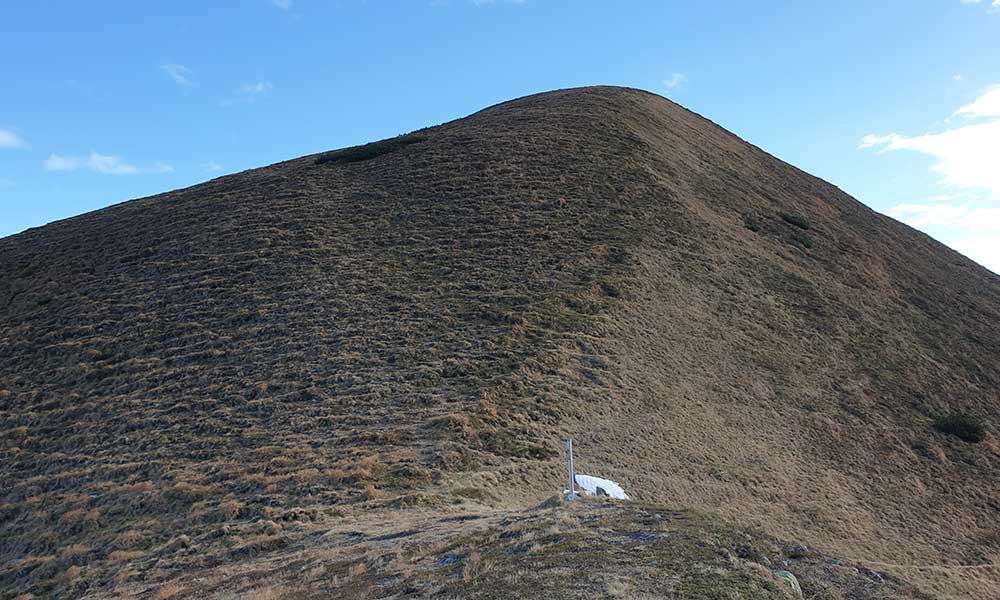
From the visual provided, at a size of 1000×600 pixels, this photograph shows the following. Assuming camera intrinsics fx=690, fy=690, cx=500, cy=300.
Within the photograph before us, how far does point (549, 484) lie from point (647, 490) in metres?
2.12

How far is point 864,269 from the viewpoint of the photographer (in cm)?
3147

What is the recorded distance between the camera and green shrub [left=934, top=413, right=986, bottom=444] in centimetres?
2042

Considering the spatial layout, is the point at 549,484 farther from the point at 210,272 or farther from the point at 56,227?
the point at 56,227

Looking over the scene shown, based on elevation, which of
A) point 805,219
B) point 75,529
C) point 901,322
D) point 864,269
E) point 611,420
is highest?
point 805,219

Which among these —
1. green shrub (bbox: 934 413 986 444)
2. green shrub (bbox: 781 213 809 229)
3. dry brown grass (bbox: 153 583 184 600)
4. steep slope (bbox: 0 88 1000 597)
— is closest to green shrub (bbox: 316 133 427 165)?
steep slope (bbox: 0 88 1000 597)

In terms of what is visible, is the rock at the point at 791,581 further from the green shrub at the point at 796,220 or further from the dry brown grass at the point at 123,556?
the green shrub at the point at 796,220

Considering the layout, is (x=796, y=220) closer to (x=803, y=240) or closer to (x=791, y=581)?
(x=803, y=240)

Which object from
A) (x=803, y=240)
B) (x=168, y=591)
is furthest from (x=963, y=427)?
(x=168, y=591)

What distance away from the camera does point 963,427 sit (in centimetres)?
2050

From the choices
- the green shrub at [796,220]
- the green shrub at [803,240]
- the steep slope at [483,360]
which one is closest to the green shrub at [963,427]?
the steep slope at [483,360]

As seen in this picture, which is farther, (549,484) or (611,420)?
(611,420)

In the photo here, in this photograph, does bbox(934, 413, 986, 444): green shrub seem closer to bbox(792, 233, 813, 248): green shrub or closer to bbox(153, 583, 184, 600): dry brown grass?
bbox(792, 233, 813, 248): green shrub

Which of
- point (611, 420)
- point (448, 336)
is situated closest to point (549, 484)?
point (611, 420)

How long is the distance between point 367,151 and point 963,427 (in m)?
30.4
